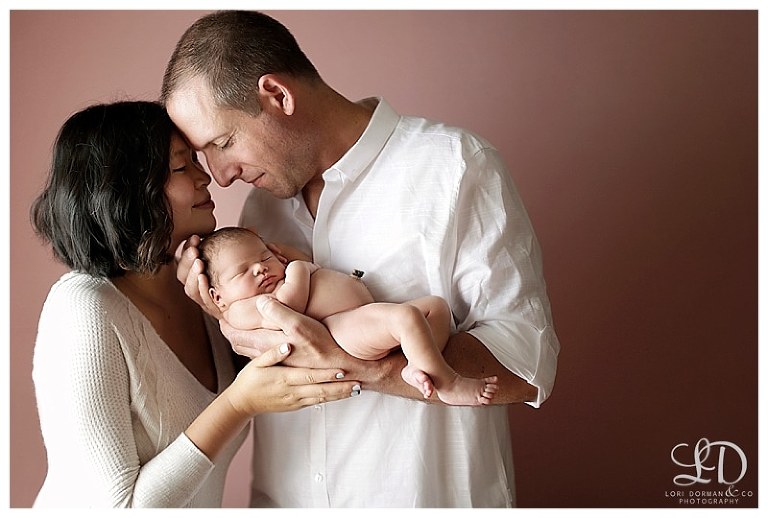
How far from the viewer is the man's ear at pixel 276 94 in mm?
1818

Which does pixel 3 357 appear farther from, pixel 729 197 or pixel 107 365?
pixel 729 197

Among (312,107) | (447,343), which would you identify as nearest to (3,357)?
(312,107)

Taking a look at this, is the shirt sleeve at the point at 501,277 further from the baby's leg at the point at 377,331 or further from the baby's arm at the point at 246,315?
the baby's arm at the point at 246,315

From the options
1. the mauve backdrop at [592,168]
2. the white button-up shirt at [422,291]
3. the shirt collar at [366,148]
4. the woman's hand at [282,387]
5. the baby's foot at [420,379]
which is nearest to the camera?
the baby's foot at [420,379]

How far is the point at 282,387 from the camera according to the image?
165cm

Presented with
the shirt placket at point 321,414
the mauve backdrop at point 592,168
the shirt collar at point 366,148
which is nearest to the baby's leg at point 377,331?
the shirt placket at point 321,414

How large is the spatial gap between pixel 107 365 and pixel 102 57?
1.28 meters

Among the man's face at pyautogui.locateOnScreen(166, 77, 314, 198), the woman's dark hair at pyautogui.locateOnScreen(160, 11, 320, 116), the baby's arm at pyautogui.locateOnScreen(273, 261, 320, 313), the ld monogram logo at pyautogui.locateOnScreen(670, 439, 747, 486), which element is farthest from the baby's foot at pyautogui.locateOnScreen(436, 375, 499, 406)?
the ld monogram logo at pyautogui.locateOnScreen(670, 439, 747, 486)

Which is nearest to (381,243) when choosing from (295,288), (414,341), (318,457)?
(295,288)

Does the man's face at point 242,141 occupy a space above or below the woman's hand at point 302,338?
above

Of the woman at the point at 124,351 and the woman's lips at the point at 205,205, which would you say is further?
the woman's lips at the point at 205,205

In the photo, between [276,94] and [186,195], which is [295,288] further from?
[276,94]

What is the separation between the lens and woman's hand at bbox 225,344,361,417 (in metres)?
1.63

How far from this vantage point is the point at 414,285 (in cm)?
179
